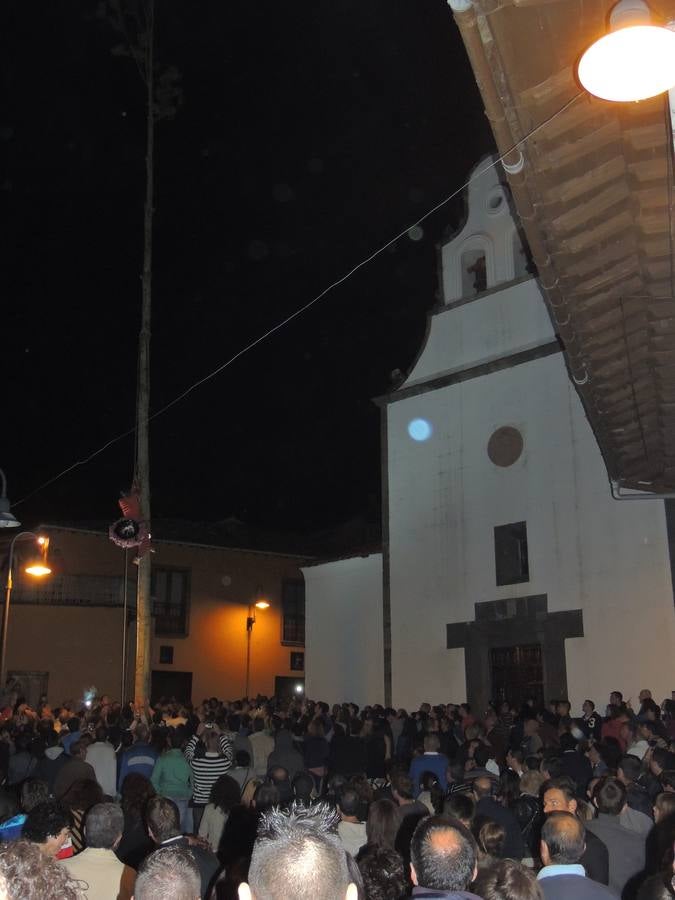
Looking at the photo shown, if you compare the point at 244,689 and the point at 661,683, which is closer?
the point at 661,683

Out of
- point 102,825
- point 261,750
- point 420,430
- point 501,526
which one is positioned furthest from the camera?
point 420,430

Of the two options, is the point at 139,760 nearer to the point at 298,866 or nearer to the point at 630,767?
the point at 630,767

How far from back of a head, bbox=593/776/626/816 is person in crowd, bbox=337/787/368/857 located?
1686mm

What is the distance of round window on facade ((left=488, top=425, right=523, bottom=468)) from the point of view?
20.2m

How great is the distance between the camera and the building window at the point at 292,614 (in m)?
34.4

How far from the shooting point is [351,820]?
6879mm

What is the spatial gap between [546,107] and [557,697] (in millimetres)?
15046

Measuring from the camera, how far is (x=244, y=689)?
32688 millimetres

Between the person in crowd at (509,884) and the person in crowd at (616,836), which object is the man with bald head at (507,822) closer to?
the person in crowd at (616,836)

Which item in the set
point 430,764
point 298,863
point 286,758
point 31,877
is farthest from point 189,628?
point 298,863

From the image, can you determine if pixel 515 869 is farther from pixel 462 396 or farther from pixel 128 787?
pixel 462 396

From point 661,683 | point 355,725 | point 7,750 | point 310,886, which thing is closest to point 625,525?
point 661,683

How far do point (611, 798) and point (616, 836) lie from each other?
26 centimetres

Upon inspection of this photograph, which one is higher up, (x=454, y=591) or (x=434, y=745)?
(x=454, y=591)
